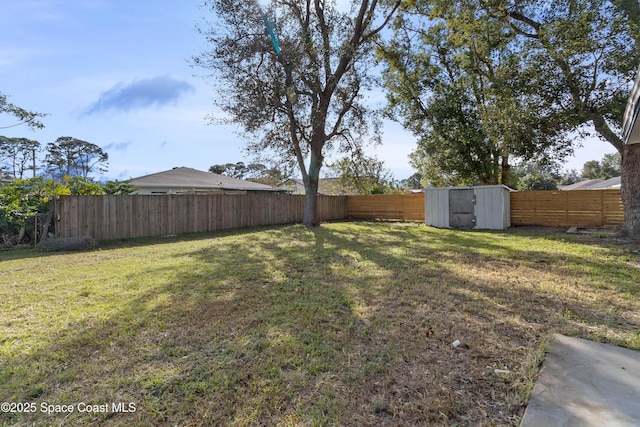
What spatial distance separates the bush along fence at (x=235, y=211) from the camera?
844 cm

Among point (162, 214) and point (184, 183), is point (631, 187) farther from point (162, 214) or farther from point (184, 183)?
point (184, 183)

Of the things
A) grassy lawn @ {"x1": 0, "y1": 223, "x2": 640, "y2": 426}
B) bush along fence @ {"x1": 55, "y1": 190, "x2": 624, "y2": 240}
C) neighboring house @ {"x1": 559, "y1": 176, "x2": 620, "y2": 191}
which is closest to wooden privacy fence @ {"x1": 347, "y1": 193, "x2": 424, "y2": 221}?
bush along fence @ {"x1": 55, "y1": 190, "x2": 624, "y2": 240}

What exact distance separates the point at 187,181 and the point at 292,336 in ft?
55.2

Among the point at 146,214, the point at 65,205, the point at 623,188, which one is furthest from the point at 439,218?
the point at 65,205

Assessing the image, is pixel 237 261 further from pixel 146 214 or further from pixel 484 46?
pixel 484 46

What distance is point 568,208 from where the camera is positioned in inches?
488

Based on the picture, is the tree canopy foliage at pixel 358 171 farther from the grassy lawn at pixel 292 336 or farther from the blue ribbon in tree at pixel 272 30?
the grassy lawn at pixel 292 336

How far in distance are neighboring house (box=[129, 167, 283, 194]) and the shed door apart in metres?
12.1

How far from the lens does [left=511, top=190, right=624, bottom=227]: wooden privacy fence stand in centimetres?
1166

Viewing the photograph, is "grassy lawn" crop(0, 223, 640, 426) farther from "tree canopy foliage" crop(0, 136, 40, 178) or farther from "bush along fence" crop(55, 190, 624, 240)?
"tree canopy foliage" crop(0, 136, 40, 178)

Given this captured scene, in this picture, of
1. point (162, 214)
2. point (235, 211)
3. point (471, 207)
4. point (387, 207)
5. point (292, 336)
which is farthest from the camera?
point (387, 207)

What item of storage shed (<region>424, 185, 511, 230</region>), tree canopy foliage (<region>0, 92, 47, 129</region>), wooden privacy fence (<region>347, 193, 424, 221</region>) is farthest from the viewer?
wooden privacy fence (<region>347, 193, 424, 221</region>)

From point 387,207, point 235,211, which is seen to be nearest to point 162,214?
point 235,211

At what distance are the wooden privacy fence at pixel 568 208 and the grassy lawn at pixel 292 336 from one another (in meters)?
8.51
